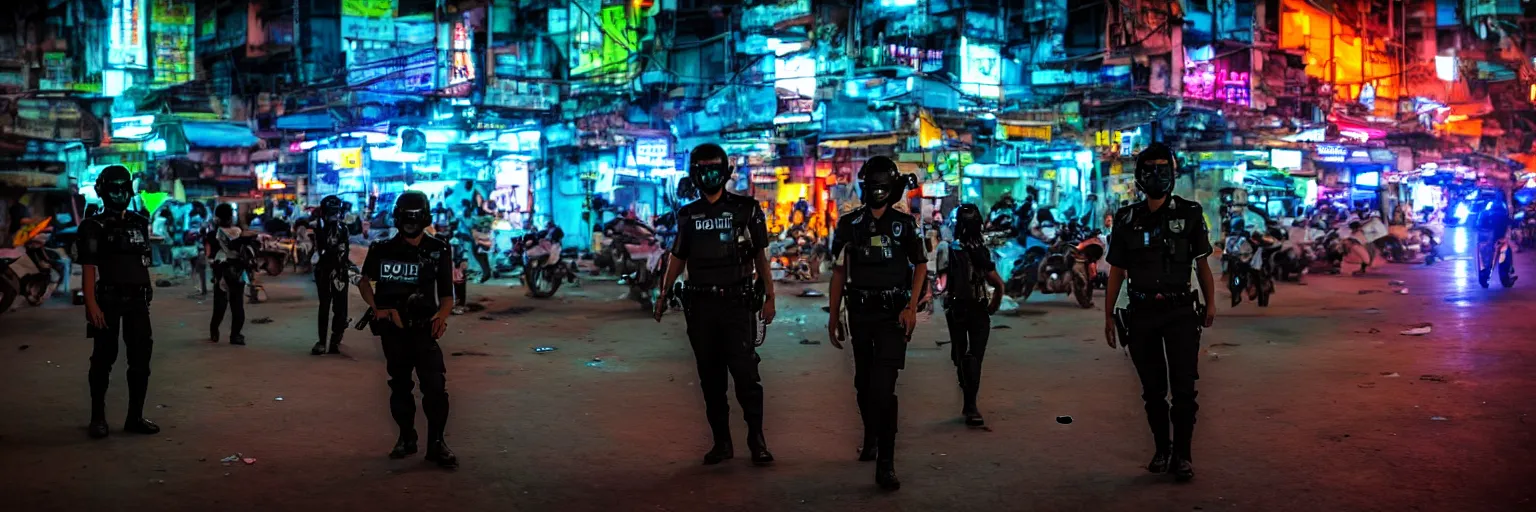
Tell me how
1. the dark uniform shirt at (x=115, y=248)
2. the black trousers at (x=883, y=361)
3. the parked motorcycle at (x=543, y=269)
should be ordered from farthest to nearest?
1. the parked motorcycle at (x=543, y=269)
2. the dark uniform shirt at (x=115, y=248)
3. the black trousers at (x=883, y=361)

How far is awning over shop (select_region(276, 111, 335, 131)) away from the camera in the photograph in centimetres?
3809

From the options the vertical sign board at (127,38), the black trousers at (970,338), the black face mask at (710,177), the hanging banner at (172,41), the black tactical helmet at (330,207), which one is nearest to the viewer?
the black face mask at (710,177)

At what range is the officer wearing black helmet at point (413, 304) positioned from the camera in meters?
6.54

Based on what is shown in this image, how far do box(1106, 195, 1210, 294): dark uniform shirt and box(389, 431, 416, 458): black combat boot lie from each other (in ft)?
13.0

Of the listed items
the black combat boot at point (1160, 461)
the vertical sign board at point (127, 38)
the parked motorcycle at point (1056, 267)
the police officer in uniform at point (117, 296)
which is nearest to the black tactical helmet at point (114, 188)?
the police officer in uniform at point (117, 296)

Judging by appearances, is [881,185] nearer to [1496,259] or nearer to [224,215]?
[224,215]

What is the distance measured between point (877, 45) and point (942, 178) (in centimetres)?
509

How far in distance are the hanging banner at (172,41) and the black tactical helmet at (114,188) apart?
31.0 m

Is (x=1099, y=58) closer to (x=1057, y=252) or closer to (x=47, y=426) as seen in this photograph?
(x=1057, y=252)

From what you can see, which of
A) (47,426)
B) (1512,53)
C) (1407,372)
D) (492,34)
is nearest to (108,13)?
(492,34)

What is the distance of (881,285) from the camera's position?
605 cm

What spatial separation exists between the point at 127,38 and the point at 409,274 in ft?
111

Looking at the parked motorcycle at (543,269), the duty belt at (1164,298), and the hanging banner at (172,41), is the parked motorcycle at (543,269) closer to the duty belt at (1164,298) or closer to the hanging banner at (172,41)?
the duty belt at (1164,298)

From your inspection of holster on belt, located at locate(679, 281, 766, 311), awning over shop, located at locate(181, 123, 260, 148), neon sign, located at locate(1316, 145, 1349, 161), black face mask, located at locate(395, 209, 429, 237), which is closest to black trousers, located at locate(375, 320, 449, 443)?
black face mask, located at locate(395, 209, 429, 237)
